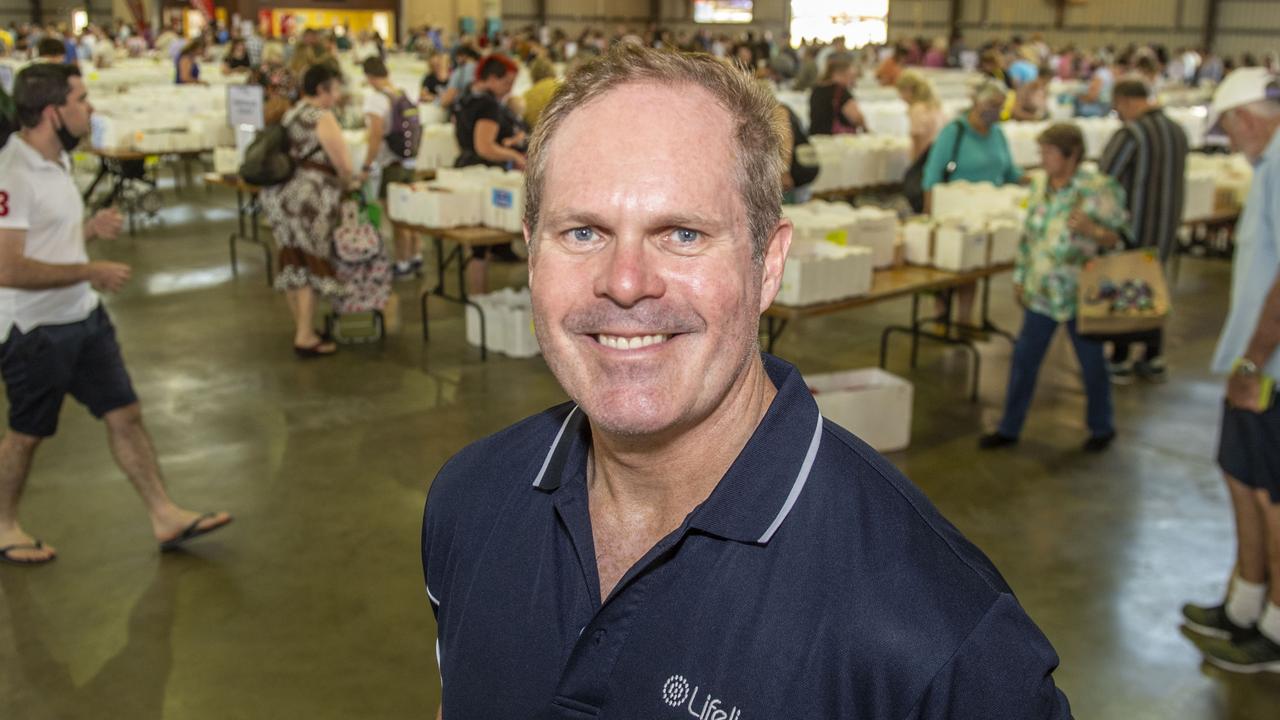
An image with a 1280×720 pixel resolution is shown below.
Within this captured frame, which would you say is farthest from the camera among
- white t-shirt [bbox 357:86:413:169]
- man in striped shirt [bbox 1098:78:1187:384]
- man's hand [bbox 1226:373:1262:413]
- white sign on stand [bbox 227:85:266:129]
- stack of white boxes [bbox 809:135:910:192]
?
white sign on stand [bbox 227:85:266:129]

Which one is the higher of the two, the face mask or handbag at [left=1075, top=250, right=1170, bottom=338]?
the face mask

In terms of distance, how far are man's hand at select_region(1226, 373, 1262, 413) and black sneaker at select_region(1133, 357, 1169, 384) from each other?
359 centimetres

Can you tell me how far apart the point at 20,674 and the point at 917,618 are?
3.49m

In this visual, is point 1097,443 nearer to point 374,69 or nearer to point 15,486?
point 15,486

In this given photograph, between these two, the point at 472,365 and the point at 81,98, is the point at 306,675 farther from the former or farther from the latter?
the point at 472,365

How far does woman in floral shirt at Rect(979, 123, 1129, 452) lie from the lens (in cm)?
538

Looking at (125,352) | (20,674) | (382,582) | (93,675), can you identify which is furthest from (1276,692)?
(125,352)

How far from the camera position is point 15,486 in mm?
4352

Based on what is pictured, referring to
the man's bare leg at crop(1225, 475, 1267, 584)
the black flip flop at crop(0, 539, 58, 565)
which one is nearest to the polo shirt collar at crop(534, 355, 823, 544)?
the man's bare leg at crop(1225, 475, 1267, 584)

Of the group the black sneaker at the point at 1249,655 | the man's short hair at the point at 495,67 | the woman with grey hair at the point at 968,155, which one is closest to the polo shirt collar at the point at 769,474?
the black sneaker at the point at 1249,655

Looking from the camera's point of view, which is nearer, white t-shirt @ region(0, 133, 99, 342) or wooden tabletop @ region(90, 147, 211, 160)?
white t-shirt @ region(0, 133, 99, 342)

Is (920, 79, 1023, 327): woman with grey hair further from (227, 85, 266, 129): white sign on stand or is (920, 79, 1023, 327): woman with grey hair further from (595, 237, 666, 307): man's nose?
(595, 237, 666, 307): man's nose

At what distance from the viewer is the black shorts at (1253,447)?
3496mm

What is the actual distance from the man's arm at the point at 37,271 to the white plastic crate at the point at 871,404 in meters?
2.92
